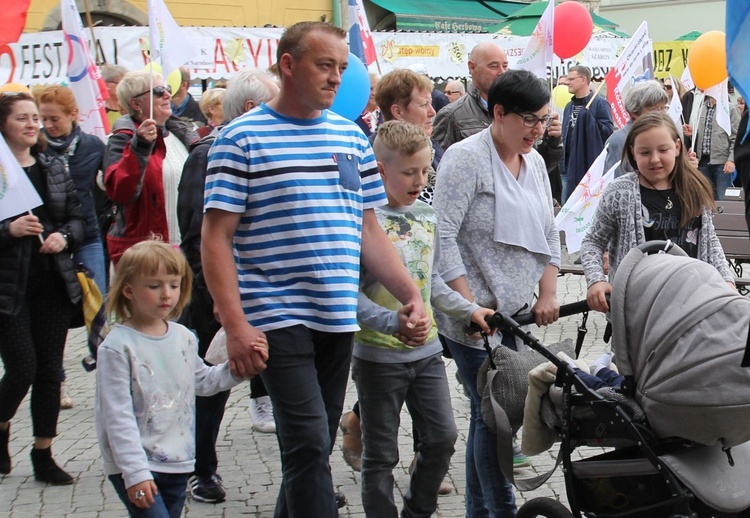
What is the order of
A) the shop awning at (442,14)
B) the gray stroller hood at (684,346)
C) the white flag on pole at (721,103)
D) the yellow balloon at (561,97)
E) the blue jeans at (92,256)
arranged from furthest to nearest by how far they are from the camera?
1. the shop awning at (442,14)
2. the yellow balloon at (561,97)
3. the white flag on pole at (721,103)
4. the blue jeans at (92,256)
5. the gray stroller hood at (684,346)

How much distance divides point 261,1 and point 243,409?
59.5ft

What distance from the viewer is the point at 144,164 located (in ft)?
18.6

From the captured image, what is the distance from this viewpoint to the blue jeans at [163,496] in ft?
11.7

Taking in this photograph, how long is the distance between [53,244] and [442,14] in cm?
2199

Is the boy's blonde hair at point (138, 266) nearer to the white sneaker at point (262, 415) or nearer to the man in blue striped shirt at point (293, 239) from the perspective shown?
the man in blue striped shirt at point (293, 239)

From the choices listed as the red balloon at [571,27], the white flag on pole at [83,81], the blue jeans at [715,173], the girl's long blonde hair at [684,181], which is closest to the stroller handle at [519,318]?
the girl's long blonde hair at [684,181]

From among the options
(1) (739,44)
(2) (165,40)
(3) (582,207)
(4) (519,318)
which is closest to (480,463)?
(4) (519,318)

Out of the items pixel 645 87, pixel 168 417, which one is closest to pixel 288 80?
pixel 168 417

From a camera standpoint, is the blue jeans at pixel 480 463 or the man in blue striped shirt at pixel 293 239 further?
the blue jeans at pixel 480 463

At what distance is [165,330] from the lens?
12.5 ft

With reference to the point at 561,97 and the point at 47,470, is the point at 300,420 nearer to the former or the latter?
the point at 47,470

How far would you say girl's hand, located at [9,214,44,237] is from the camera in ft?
17.3

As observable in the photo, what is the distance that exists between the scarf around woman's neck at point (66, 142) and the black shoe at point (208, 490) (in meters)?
2.39

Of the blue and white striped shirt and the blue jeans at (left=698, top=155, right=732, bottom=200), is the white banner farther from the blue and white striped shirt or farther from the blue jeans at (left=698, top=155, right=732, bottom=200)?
the blue and white striped shirt
